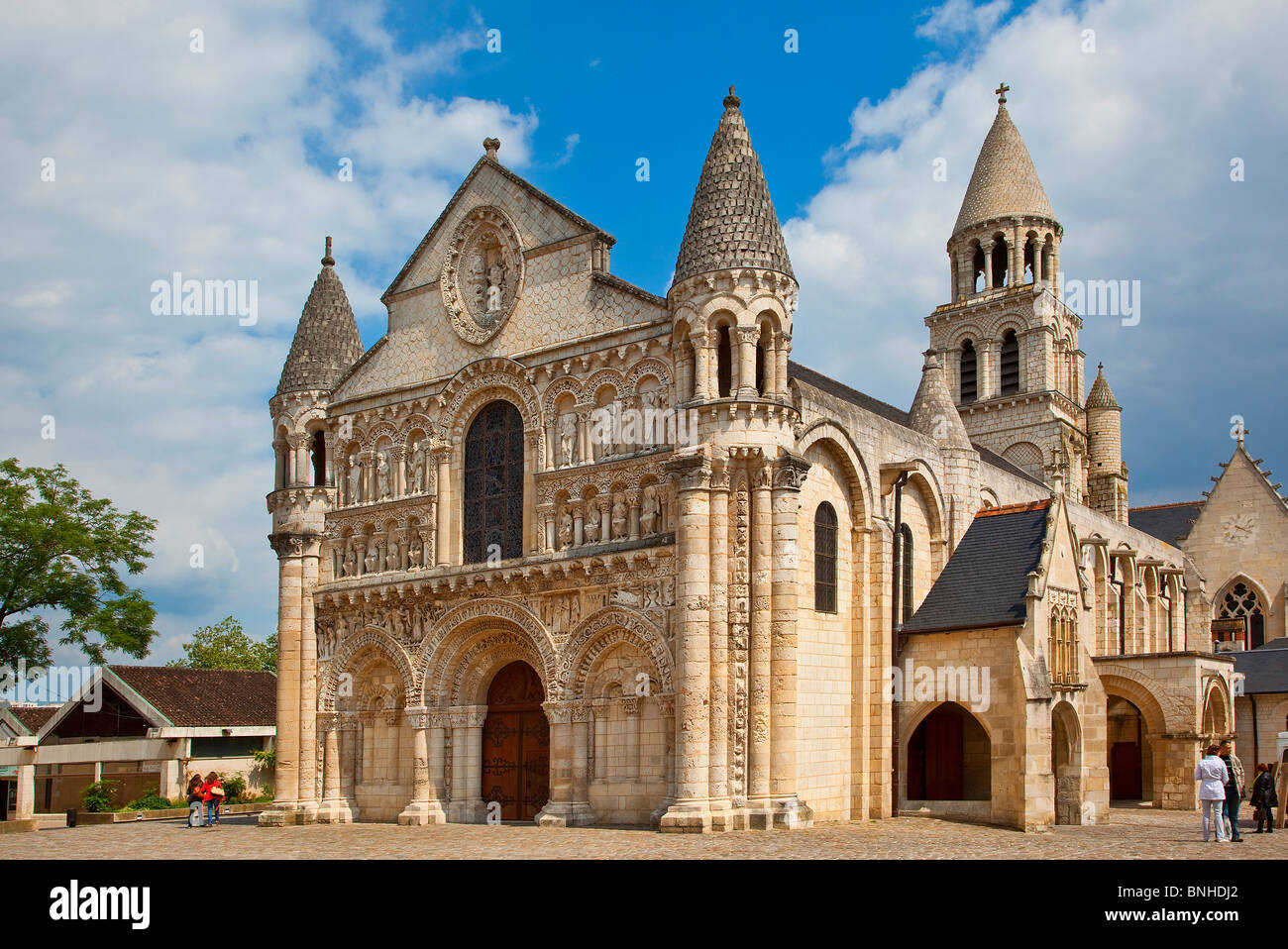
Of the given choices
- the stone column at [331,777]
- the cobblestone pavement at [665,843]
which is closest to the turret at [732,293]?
the cobblestone pavement at [665,843]

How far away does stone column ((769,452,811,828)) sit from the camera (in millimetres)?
22391

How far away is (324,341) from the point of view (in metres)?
32.2

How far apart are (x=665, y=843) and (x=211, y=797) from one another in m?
12.6

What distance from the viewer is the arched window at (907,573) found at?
2833cm

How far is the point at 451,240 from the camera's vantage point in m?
29.8

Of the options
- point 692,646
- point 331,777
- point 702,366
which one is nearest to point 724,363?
point 702,366

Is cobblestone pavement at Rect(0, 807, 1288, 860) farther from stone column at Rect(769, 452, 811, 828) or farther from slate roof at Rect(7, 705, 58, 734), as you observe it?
slate roof at Rect(7, 705, 58, 734)

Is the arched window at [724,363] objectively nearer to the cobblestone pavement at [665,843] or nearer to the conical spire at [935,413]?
the cobblestone pavement at [665,843]

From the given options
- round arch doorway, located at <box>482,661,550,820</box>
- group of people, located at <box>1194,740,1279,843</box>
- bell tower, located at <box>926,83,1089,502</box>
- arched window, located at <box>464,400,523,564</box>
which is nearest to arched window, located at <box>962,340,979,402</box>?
bell tower, located at <box>926,83,1089,502</box>

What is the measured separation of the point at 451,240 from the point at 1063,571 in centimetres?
1540

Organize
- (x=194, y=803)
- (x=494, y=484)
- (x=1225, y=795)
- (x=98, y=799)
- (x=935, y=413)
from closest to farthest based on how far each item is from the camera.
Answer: (x=1225, y=795), (x=494, y=484), (x=194, y=803), (x=935, y=413), (x=98, y=799)

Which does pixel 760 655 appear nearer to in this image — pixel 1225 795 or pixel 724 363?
pixel 724 363

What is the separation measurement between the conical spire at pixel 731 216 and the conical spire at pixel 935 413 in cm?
827

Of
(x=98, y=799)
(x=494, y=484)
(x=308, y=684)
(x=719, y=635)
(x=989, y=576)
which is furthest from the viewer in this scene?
(x=98, y=799)
